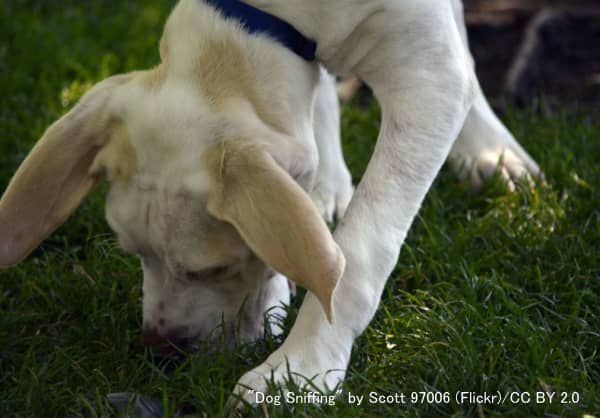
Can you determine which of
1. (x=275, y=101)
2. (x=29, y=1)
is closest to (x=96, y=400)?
(x=275, y=101)

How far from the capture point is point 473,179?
411 cm

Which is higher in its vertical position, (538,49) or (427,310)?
(427,310)

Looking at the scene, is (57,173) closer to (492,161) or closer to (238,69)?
(238,69)

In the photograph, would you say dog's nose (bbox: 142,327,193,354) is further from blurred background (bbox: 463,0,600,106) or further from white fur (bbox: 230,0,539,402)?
blurred background (bbox: 463,0,600,106)

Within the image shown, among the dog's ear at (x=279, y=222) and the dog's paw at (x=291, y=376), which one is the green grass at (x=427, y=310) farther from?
the dog's ear at (x=279, y=222)

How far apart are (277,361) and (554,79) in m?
3.05

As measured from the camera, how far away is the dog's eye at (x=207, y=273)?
2.82 meters

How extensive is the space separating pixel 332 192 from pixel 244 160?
51.1 inches

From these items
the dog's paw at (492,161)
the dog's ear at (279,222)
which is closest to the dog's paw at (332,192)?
the dog's paw at (492,161)

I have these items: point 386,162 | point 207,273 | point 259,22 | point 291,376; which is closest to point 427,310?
point 386,162

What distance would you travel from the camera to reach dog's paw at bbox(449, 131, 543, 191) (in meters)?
4.05

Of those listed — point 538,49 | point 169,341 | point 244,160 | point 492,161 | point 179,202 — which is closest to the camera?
point 244,160

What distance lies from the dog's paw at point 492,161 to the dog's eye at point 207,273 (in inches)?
61.3

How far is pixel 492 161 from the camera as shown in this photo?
4.11 meters
